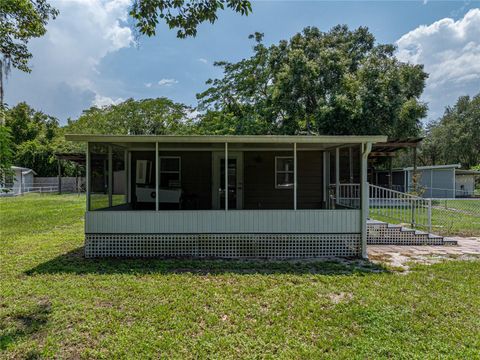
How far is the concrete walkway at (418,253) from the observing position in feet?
20.2

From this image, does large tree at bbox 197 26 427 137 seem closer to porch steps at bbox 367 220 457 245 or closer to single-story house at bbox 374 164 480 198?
single-story house at bbox 374 164 480 198

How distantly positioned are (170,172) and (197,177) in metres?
0.77

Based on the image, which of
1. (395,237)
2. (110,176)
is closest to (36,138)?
(110,176)

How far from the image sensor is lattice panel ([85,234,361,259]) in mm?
6375

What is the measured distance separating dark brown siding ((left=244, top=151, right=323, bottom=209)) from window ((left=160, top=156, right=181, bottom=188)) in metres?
1.94

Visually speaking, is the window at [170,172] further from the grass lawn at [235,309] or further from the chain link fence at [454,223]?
the chain link fence at [454,223]

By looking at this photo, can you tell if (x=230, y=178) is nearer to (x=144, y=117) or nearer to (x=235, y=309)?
(x=235, y=309)

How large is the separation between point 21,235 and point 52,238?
1.07 metres

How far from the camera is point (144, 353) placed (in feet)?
9.68

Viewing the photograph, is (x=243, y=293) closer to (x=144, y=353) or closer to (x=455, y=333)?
(x=144, y=353)

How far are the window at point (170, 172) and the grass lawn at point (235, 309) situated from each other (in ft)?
10.5

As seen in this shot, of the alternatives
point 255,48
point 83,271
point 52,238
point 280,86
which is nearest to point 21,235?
point 52,238

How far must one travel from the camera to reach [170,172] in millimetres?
8852

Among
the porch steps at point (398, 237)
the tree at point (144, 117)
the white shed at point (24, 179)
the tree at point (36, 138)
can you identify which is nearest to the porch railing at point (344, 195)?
the porch steps at point (398, 237)
